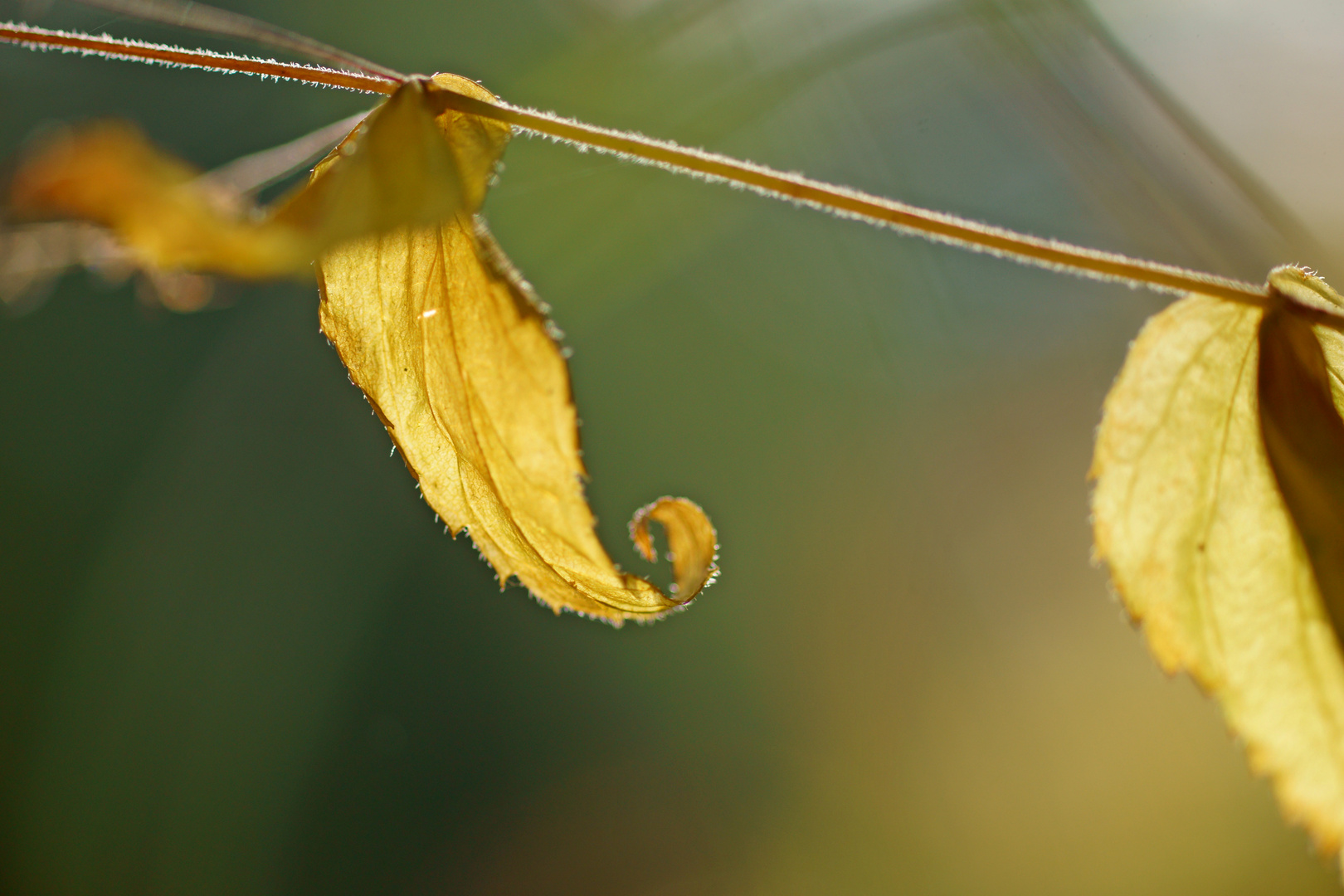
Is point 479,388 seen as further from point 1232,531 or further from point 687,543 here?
point 1232,531

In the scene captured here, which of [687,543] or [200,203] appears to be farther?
[687,543]

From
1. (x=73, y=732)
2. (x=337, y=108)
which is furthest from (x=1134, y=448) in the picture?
(x=73, y=732)

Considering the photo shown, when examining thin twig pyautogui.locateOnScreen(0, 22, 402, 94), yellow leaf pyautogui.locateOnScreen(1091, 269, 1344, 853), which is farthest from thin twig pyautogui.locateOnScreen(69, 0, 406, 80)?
yellow leaf pyautogui.locateOnScreen(1091, 269, 1344, 853)

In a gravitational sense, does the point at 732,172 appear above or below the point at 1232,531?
above

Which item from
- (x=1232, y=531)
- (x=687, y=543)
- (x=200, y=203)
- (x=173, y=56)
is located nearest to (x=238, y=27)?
(x=173, y=56)

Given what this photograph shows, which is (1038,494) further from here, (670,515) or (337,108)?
(337,108)
